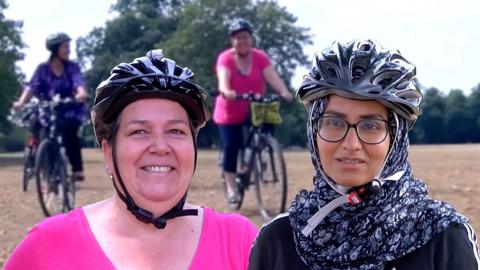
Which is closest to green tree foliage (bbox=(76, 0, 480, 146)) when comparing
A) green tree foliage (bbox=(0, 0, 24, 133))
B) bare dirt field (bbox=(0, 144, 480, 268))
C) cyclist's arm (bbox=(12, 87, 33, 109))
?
green tree foliage (bbox=(0, 0, 24, 133))

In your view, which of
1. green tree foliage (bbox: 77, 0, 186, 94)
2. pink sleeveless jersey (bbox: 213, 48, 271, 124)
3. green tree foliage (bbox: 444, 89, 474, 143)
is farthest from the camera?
green tree foliage (bbox: 77, 0, 186, 94)

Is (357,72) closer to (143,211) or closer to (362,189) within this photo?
(362,189)

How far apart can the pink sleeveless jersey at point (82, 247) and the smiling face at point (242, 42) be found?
5418mm

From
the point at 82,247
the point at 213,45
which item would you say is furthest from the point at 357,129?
the point at 213,45

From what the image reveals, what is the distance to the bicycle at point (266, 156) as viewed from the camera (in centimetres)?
807

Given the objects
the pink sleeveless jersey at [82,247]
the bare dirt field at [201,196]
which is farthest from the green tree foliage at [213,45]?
the pink sleeveless jersey at [82,247]

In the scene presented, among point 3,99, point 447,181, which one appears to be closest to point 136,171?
point 447,181

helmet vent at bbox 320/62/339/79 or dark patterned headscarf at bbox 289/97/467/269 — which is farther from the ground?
helmet vent at bbox 320/62/339/79

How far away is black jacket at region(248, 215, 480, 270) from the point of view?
2152 mm

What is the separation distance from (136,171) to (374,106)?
0.83 meters

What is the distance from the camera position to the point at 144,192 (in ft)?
9.18

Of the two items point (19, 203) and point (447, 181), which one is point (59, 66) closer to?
point (19, 203)

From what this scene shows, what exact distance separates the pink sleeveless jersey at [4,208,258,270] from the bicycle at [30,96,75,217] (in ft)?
19.5

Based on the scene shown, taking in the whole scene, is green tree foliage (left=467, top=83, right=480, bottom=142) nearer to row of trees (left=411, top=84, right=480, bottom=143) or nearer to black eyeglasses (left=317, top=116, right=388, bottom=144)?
row of trees (left=411, top=84, right=480, bottom=143)
